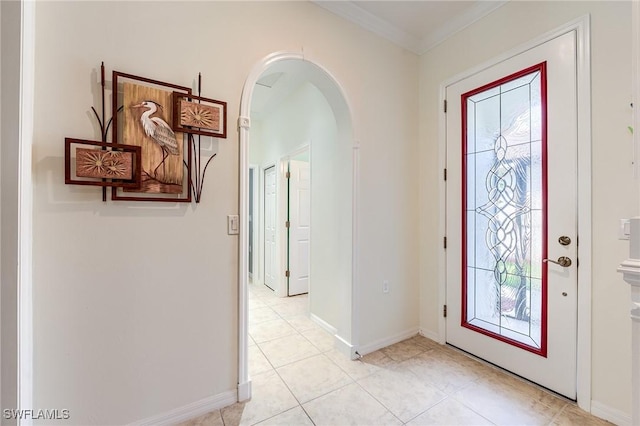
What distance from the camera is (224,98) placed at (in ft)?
5.56

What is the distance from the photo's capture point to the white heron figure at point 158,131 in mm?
1440

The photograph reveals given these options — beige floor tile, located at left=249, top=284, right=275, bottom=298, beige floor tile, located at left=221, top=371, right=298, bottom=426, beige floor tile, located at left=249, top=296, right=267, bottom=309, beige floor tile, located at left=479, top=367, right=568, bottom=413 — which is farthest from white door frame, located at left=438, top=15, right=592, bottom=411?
beige floor tile, located at left=249, top=284, right=275, bottom=298

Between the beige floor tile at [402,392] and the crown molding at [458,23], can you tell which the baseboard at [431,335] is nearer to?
the beige floor tile at [402,392]

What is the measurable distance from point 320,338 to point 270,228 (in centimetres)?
210

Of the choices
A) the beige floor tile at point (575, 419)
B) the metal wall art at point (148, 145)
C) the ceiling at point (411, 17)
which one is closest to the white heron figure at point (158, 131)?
the metal wall art at point (148, 145)

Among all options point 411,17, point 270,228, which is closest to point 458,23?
point 411,17

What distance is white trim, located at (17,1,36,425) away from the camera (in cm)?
114

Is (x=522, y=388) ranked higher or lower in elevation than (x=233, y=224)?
lower

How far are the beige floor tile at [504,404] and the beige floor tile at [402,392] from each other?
182 mm

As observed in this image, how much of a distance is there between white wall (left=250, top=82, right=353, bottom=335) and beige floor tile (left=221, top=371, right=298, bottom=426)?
0.75m

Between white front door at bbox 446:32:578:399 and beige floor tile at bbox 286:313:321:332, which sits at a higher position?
white front door at bbox 446:32:578:399

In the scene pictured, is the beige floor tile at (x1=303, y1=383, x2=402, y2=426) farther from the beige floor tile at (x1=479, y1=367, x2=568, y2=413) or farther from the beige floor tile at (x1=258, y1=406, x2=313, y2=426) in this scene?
the beige floor tile at (x1=479, y1=367, x2=568, y2=413)

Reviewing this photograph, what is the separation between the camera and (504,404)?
1664mm

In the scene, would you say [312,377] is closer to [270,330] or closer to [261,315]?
[270,330]
